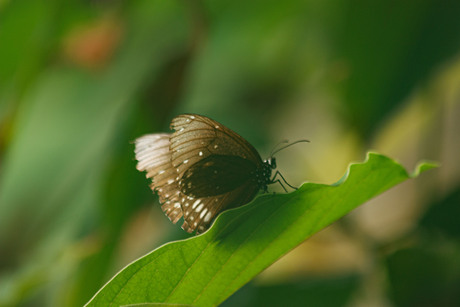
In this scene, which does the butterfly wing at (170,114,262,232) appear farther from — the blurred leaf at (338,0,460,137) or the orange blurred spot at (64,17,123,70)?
the orange blurred spot at (64,17,123,70)

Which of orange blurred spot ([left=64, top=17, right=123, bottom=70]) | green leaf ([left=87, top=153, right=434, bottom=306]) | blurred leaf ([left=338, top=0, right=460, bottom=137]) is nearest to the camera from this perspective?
green leaf ([left=87, top=153, right=434, bottom=306])

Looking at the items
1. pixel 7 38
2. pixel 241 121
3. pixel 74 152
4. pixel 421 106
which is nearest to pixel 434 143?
pixel 421 106

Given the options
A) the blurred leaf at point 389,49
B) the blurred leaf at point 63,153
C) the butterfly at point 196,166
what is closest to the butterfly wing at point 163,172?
the butterfly at point 196,166

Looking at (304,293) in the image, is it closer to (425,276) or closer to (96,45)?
(425,276)

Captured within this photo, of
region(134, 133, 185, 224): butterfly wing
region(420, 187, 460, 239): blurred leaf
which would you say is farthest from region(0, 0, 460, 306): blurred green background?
region(134, 133, 185, 224): butterfly wing

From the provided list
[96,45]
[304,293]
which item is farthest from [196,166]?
[96,45]

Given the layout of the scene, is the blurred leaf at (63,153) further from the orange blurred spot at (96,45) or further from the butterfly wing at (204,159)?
the butterfly wing at (204,159)

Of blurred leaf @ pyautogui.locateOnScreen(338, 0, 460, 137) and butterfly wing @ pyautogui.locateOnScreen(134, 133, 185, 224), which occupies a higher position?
butterfly wing @ pyautogui.locateOnScreen(134, 133, 185, 224)
